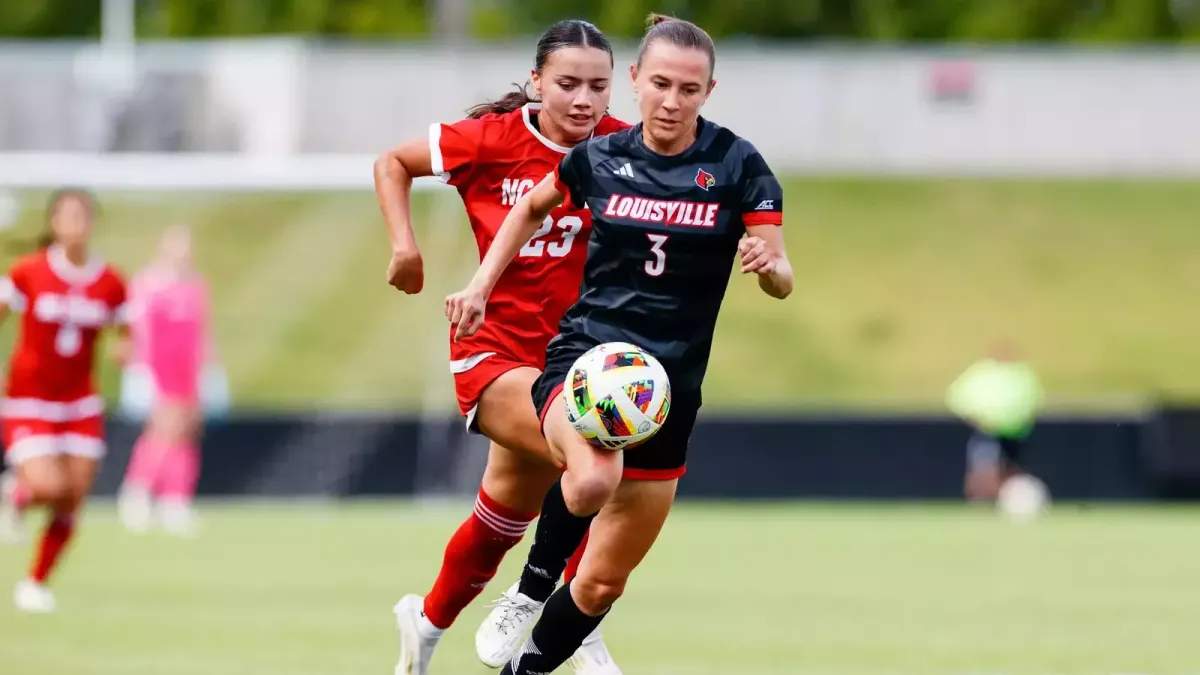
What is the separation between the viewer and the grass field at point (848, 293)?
23.7 meters

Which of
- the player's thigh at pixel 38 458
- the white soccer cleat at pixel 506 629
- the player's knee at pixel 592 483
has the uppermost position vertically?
the player's knee at pixel 592 483

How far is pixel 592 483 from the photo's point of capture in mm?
6031

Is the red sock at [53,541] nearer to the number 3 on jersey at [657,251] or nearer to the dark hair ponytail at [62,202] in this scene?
the dark hair ponytail at [62,202]

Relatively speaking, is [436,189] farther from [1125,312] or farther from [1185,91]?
[1185,91]

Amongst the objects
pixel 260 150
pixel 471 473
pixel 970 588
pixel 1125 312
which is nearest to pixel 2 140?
pixel 260 150

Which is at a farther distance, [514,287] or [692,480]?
[692,480]

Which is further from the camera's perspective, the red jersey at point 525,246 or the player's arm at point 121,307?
the player's arm at point 121,307

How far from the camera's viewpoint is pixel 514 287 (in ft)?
23.4

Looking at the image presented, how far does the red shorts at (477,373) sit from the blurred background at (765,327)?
4.87 ft

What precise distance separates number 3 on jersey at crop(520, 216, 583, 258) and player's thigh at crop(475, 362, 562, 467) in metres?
0.39

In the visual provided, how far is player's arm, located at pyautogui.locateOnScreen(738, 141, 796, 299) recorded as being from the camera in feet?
19.1

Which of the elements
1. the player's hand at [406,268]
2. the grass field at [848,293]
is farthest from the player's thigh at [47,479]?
the grass field at [848,293]

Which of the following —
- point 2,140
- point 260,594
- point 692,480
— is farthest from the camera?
point 2,140

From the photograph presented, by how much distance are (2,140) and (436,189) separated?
863cm
